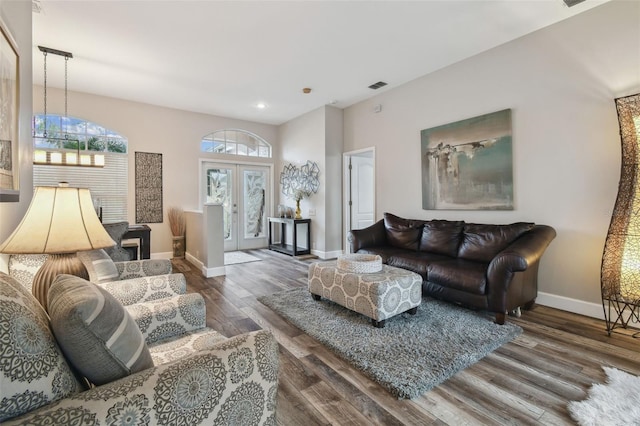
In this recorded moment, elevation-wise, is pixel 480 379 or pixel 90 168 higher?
pixel 90 168

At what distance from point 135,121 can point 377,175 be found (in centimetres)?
A: 440

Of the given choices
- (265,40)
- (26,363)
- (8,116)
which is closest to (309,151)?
(265,40)

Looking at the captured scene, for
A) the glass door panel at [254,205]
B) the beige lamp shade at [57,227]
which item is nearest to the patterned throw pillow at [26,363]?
the beige lamp shade at [57,227]

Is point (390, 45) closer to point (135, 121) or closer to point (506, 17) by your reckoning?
point (506, 17)

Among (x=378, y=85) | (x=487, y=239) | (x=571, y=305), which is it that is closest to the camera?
(x=571, y=305)

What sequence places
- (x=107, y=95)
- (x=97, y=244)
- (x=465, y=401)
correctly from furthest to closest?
(x=107, y=95) → (x=465, y=401) → (x=97, y=244)

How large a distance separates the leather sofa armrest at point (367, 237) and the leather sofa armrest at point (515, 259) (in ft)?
5.42

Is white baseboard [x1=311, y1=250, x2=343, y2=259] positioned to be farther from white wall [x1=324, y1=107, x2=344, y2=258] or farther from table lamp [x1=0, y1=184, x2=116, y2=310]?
table lamp [x1=0, y1=184, x2=116, y2=310]

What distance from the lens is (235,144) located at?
6.44m

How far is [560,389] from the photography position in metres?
1.76

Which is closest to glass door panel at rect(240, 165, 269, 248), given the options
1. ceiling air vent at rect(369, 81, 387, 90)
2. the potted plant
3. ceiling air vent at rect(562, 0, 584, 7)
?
the potted plant

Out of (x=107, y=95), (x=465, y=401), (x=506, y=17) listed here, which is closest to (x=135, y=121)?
(x=107, y=95)

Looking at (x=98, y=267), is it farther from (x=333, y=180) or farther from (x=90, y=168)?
(x=333, y=180)

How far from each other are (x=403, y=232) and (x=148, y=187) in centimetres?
456
